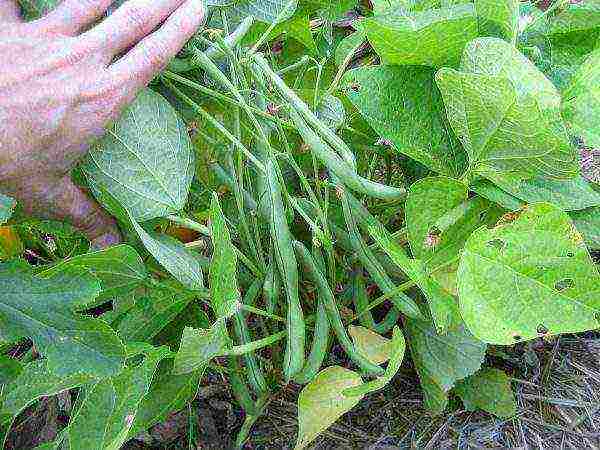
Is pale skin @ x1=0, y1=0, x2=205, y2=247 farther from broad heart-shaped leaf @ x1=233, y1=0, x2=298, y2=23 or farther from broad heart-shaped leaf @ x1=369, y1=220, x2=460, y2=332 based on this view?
broad heart-shaped leaf @ x1=369, y1=220, x2=460, y2=332

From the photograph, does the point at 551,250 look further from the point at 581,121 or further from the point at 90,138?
the point at 90,138

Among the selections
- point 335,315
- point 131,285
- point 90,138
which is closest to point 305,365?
point 335,315

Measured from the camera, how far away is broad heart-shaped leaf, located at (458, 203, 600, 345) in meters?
0.55

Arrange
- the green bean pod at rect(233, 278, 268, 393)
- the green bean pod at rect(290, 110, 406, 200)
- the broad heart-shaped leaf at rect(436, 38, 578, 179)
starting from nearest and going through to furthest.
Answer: the broad heart-shaped leaf at rect(436, 38, 578, 179) → the green bean pod at rect(290, 110, 406, 200) → the green bean pod at rect(233, 278, 268, 393)

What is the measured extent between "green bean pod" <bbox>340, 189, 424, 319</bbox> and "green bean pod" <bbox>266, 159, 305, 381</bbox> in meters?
0.06

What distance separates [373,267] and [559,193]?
0.19 meters

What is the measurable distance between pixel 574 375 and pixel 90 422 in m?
0.58

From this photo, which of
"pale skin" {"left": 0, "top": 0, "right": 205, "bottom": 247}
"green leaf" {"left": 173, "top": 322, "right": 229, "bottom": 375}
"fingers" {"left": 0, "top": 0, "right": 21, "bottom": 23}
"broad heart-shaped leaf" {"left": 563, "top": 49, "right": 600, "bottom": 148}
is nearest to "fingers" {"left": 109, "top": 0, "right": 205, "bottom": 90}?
"pale skin" {"left": 0, "top": 0, "right": 205, "bottom": 247}

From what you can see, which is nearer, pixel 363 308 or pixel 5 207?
pixel 5 207

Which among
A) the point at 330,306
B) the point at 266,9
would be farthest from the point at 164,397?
the point at 266,9

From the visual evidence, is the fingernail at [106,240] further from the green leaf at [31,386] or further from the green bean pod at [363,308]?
the green bean pod at [363,308]

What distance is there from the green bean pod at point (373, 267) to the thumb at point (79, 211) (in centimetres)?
23

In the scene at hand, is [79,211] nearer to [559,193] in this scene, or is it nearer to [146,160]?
[146,160]

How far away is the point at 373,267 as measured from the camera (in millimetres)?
722
